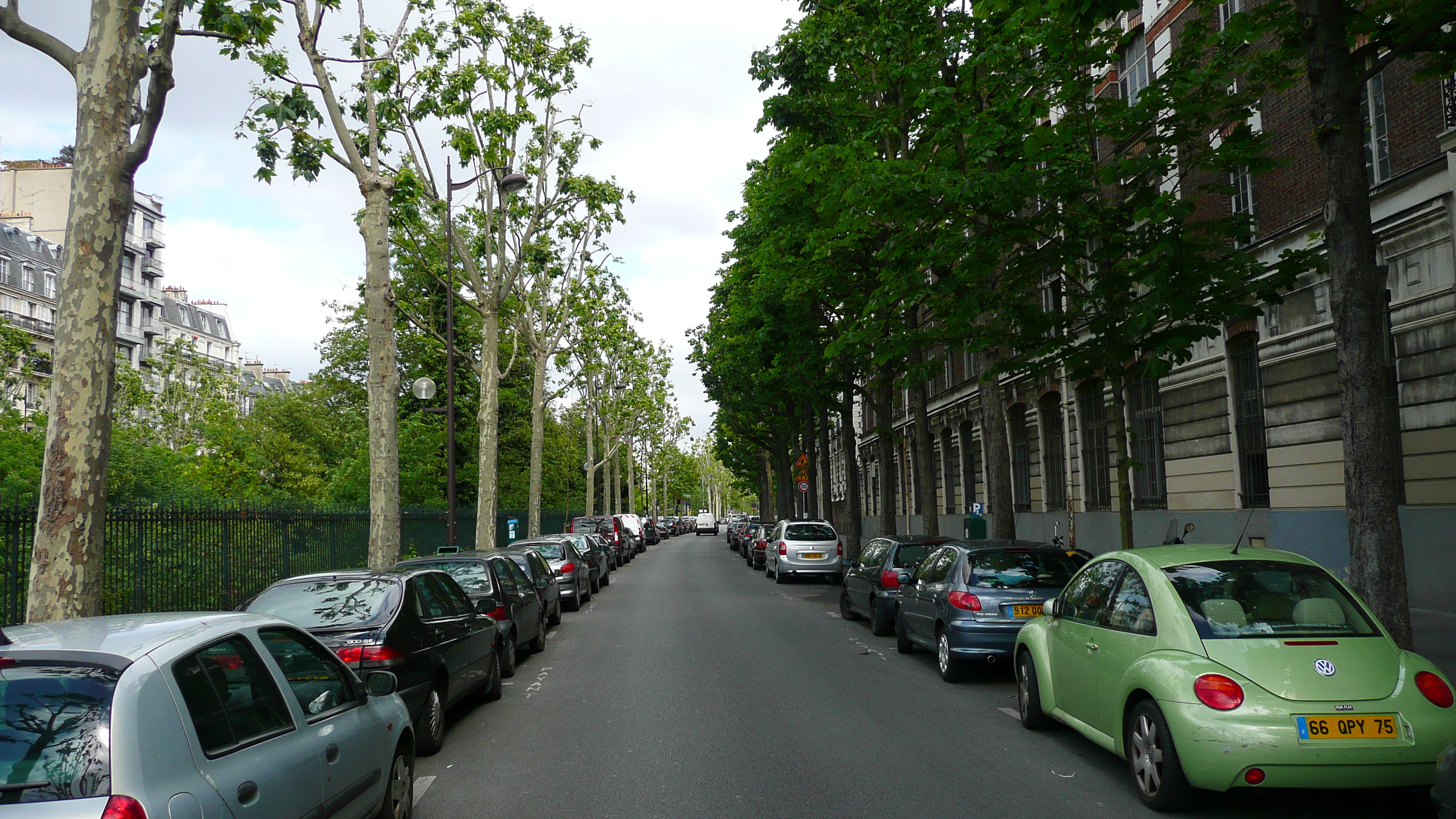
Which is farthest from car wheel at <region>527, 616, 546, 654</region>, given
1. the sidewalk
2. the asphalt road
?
the sidewalk

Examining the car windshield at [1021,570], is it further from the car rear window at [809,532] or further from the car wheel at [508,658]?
the car rear window at [809,532]

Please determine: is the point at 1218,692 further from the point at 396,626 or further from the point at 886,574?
the point at 886,574

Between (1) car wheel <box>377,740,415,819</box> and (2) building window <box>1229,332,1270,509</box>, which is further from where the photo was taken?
(2) building window <box>1229,332,1270,509</box>

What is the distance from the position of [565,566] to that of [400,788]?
1508 cm

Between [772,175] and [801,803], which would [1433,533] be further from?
[772,175]

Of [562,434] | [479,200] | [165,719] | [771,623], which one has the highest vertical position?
[479,200]

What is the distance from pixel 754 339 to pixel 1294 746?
21.9 meters

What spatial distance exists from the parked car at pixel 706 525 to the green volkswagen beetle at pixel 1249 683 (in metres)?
94.1

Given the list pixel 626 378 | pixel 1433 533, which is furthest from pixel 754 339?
pixel 626 378

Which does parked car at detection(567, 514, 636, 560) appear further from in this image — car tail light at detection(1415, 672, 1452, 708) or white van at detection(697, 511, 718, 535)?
white van at detection(697, 511, 718, 535)

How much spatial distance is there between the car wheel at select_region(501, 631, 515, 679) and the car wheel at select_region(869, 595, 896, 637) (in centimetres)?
553

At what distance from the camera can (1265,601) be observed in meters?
6.08

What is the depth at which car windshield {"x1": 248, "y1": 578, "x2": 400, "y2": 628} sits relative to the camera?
7488mm

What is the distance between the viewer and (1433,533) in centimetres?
1350
